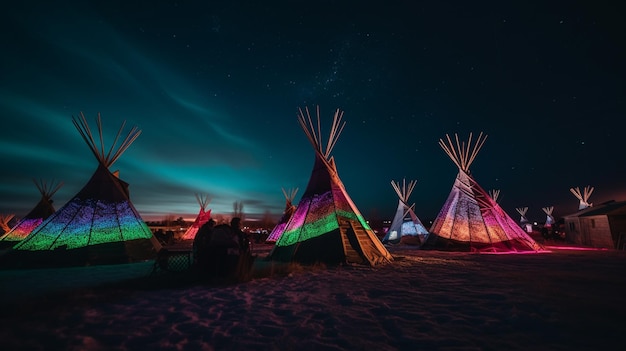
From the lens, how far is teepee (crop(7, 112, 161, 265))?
27.0 ft

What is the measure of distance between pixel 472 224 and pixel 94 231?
47.2 ft

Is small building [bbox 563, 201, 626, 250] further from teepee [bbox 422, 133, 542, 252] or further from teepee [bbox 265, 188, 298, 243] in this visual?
teepee [bbox 265, 188, 298, 243]

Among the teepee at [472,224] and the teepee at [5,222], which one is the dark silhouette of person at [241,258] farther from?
the teepee at [5,222]

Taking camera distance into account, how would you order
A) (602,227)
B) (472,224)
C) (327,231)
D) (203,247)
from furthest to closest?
(602,227) < (472,224) < (327,231) < (203,247)

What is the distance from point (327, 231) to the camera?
841 cm

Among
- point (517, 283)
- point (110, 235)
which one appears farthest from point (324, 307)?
point (110, 235)

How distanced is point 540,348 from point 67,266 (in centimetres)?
1095

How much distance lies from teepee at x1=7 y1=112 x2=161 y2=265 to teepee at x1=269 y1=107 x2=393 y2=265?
187 inches

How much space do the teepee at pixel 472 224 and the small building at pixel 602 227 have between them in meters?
6.10

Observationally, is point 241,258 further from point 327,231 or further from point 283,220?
point 283,220

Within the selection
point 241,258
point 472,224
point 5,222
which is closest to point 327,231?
point 241,258

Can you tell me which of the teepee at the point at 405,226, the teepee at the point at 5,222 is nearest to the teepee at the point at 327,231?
the teepee at the point at 405,226

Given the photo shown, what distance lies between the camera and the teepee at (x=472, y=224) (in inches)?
449

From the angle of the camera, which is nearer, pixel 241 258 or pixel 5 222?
pixel 241 258
